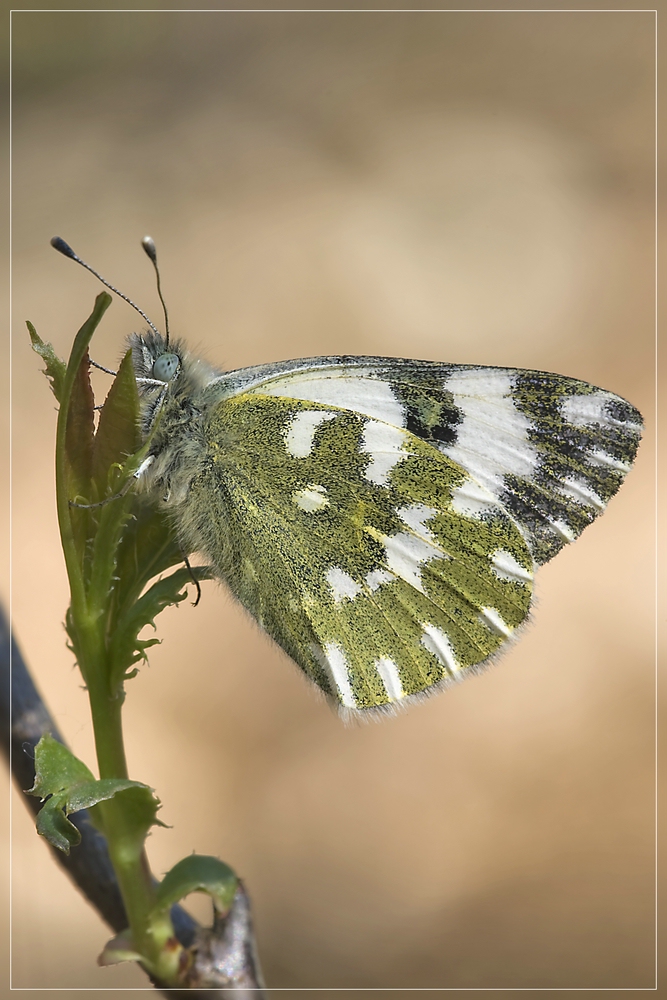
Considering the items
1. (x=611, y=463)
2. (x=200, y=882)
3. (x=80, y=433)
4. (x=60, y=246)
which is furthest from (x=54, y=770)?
(x=611, y=463)

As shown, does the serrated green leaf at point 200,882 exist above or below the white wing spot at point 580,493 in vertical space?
below

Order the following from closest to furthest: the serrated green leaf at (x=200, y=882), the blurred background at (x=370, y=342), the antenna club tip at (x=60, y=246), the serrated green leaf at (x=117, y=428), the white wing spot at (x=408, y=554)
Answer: the serrated green leaf at (x=117, y=428) → the serrated green leaf at (x=200, y=882) → the antenna club tip at (x=60, y=246) → the white wing spot at (x=408, y=554) → the blurred background at (x=370, y=342)

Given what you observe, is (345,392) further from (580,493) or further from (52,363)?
(52,363)

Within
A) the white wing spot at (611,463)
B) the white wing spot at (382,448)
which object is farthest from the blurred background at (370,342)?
the white wing spot at (611,463)

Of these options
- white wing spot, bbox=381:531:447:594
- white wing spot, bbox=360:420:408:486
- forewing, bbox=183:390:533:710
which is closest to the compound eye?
forewing, bbox=183:390:533:710

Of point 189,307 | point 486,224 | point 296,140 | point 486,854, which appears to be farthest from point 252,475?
point 296,140

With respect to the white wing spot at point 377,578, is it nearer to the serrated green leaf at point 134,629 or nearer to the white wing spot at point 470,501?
the white wing spot at point 470,501

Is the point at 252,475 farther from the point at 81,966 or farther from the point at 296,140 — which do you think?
the point at 296,140
